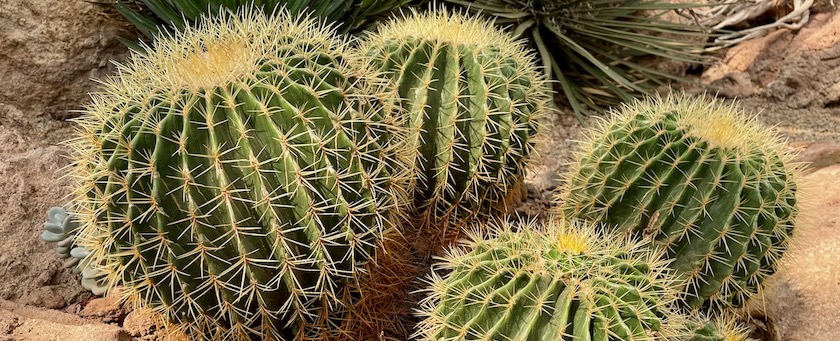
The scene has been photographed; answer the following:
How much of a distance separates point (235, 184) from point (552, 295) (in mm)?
807

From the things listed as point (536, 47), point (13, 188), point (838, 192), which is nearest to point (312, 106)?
point (13, 188)

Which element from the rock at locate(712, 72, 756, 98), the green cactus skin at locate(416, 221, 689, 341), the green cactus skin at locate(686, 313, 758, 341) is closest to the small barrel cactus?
the green cactus skin at locate(416, 221, 689, 341)

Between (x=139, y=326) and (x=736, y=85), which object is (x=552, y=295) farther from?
(x=736, y=85)

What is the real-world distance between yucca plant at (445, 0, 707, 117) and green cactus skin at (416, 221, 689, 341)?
277cm

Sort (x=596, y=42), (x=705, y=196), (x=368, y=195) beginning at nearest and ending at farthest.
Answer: (x=368, y=195), (x=705, y=196), (x=596, y=42)

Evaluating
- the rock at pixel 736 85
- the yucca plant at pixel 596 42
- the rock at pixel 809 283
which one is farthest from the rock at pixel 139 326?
the rock at pixel 736 85

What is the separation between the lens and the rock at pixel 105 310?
2533 mm

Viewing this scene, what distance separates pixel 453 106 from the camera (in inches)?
95.7

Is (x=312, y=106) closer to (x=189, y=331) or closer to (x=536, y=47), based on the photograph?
(x=189, y=331)

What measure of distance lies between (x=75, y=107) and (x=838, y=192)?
3.62 m

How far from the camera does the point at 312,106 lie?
191 centimetres

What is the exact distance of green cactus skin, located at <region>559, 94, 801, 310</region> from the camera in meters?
2.22

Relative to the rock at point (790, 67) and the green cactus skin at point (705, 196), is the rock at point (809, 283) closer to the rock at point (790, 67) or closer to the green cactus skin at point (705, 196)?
the green cactus skin at point (705, 196)

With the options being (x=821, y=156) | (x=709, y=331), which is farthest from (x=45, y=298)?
(x=821, y=156)
